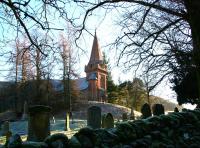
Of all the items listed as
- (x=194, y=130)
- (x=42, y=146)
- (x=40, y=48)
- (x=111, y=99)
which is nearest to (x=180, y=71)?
(x=40, y=48)

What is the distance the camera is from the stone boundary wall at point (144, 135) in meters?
4.37

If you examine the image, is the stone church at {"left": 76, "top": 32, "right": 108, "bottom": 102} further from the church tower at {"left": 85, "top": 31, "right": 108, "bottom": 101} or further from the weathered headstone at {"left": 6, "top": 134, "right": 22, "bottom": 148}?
the weathered headstone at {"left": 6, "top": 134, "right": 22, "bottom": 148}

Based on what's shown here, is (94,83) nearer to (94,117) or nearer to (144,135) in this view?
(94,117)

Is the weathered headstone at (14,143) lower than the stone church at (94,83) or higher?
lower

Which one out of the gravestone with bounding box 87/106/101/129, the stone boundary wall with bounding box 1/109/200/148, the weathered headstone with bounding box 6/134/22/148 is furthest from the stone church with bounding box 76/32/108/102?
the weathered headstone with bounding box 6/134/22/148

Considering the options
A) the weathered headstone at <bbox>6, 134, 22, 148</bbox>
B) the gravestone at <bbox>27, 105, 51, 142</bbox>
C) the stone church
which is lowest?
the weathered headstone at <bbox>6, 134, 22, 148</bbox>

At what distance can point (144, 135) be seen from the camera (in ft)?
19.5

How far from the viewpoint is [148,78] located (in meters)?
21.2

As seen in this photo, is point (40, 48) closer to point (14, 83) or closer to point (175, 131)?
point (175, 131)

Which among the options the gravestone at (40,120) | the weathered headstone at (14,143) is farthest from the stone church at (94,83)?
the weathered headstone at (14,143)

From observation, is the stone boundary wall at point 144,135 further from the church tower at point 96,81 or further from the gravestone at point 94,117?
the church tower at point 96,81

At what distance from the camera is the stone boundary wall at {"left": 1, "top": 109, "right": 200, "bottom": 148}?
14.3 ft

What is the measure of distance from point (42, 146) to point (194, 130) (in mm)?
4510

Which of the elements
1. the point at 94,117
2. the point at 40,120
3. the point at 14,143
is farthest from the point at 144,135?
the point at 94,117
